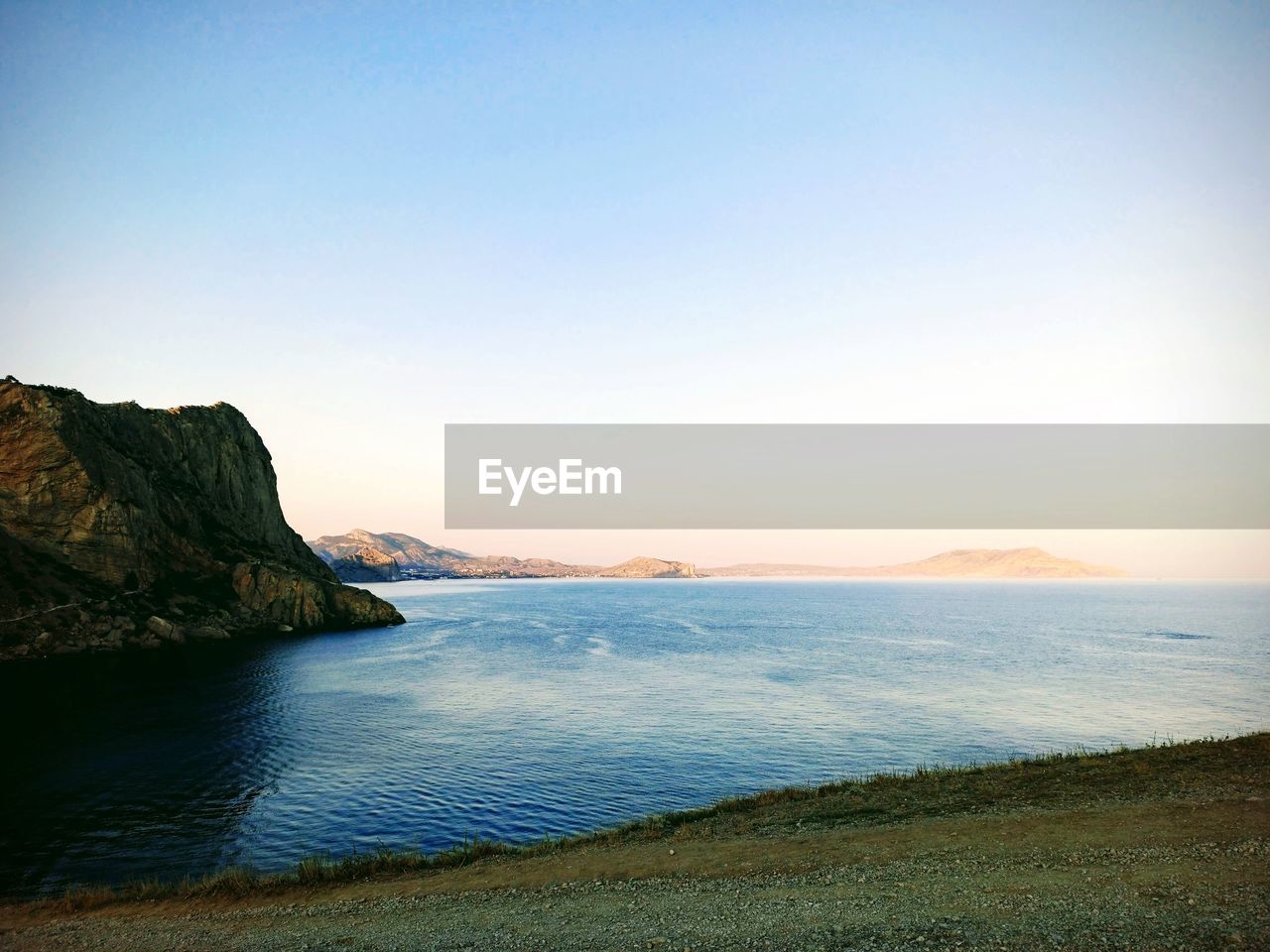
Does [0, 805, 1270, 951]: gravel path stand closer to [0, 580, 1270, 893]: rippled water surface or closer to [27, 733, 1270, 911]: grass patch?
[27, 733, 1270, 911]: grass patch

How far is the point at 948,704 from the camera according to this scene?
58250 mm

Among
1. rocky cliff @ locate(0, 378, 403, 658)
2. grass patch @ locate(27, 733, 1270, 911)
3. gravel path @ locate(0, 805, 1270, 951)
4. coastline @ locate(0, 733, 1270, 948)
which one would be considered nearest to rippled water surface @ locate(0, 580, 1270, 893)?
grass patch @ locate(27, 733, 1270, 911)

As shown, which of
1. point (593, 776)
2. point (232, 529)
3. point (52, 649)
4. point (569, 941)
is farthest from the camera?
point (232, 529)

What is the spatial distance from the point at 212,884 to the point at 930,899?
23.0 m

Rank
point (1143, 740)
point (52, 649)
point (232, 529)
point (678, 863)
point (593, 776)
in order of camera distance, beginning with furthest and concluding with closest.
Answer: point (232, 529), point (52, 649), point (1143, 740), point (593, 776), point (678, 863)

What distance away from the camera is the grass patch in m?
22.9

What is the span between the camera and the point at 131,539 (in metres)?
89.2

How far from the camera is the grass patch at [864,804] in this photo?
75.2 feet

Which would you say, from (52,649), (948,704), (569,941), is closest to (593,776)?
(569,941)

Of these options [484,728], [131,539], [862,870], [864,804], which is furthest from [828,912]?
[131,539]

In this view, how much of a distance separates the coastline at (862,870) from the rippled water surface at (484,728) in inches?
243

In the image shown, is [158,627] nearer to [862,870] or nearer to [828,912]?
[862,870]

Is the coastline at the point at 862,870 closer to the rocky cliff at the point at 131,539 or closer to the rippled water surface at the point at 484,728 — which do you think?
the rippled water surface at the point at 484,728

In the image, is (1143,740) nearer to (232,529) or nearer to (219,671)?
(219,671)
